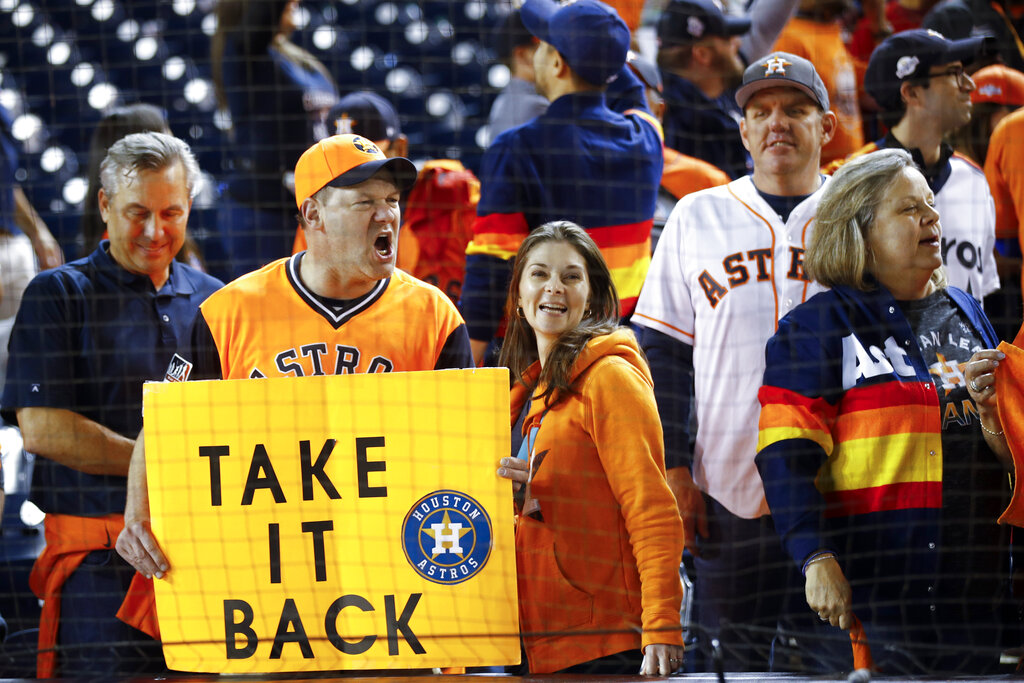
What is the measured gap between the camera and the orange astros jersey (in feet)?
8.21

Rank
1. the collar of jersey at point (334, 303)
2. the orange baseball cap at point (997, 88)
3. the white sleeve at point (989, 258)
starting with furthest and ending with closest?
the orange baseball cap at point (997, 88) < the white sleeve at point (989, 258) < the collar of jersey at point (334, 303)

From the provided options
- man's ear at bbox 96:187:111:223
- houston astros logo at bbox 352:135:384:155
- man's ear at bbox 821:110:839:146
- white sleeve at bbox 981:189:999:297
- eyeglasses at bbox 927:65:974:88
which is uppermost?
eyeglasses at bbox 927:65:974:88

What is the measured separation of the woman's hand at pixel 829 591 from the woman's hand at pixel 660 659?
31 centimetres

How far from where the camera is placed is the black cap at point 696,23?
3403 millimetres

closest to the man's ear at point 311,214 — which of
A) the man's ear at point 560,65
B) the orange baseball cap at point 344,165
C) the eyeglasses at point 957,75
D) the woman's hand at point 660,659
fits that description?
the orange baseball cap at point 344,165

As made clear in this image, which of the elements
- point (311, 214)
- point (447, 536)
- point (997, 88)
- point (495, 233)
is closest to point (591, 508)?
point (447, 536)

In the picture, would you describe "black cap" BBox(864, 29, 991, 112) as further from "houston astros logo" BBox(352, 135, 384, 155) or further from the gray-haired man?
the gray-haired man

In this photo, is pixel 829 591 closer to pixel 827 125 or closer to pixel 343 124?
pixel 827 125

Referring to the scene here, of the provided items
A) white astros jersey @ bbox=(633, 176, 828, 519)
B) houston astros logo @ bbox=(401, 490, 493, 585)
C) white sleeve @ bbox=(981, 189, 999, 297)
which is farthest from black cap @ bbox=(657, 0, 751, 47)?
houston astros logo @ bbox=(401, 490, 493, 585)

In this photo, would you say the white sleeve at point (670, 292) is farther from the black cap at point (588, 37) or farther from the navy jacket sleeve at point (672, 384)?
the black cap at point (588, 37)

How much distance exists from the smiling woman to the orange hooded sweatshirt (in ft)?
0.98

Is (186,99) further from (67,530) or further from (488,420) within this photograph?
(488,420)

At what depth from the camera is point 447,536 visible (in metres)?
2.33

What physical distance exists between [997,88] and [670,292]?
132cm
